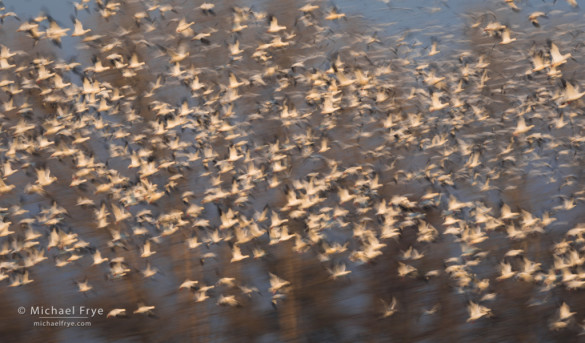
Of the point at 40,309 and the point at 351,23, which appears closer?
the point at 40,309

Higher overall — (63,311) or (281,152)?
(281,152)

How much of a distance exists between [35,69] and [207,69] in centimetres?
406

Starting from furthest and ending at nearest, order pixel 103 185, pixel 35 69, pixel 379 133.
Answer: pixel 379 133 < pixel 35 69 < pixel 103 185

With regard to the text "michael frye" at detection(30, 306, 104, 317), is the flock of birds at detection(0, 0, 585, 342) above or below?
above

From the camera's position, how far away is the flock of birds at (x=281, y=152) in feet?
69.9

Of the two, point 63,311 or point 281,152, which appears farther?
point 281,152

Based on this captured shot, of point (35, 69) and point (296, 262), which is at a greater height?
point (35, 69)

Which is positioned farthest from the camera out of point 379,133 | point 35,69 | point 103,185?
point 379,133

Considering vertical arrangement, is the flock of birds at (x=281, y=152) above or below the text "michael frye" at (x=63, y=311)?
above

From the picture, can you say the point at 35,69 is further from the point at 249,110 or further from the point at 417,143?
the point at 417,143

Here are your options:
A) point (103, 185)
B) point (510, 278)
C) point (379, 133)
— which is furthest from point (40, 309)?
point (510, 278)

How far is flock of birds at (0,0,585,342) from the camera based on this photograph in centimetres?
2131

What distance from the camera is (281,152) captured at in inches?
888

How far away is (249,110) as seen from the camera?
22.9 meters
